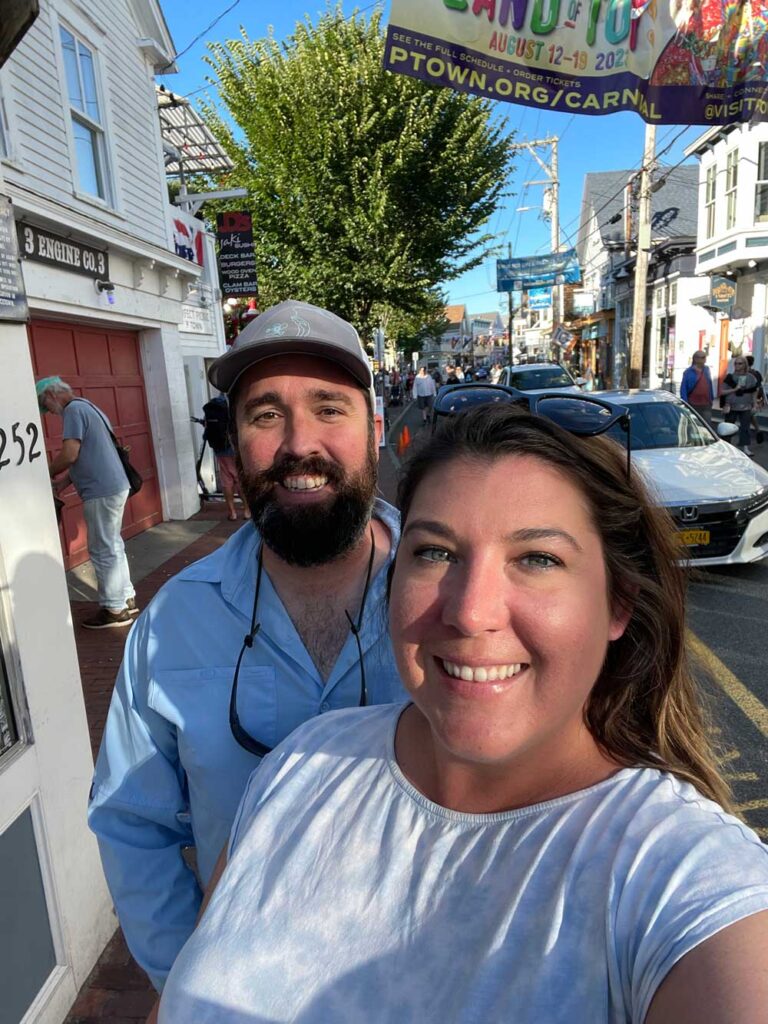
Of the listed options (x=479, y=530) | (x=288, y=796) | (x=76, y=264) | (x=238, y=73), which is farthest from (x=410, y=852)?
(x=238, y=73)

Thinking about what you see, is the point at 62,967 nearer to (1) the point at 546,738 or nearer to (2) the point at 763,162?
(1) the point at 546,738

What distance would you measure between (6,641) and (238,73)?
1976 centimetres

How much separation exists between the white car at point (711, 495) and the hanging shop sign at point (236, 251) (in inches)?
359

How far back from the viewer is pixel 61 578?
2.33 meters

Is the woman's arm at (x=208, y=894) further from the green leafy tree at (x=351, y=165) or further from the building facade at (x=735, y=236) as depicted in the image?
the building facade at (x=735, y=236)

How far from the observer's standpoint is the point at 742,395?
495 inches

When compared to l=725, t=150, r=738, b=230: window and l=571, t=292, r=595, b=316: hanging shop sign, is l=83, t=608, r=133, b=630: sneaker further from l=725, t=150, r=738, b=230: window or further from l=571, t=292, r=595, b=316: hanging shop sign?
l=571, t=292, r=595, b=316: hanging shop sign

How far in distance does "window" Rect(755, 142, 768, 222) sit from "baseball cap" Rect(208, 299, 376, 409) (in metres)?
21.7

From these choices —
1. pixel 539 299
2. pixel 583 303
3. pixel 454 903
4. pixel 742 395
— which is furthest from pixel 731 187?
pixel 454 903

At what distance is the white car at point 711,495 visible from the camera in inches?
225

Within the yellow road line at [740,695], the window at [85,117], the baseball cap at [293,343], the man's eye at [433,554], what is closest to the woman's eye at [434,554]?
the man's eye at [433,554]

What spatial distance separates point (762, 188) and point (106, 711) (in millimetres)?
21787

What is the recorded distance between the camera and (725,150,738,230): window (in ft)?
63.9

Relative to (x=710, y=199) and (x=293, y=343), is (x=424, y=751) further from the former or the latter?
(x=710, y=199)
